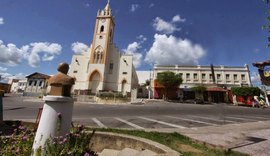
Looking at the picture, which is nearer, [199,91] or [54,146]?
[54,146]

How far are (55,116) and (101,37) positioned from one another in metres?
37.1

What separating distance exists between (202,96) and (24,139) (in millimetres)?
37439

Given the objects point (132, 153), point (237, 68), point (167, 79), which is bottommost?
point (132, 153)

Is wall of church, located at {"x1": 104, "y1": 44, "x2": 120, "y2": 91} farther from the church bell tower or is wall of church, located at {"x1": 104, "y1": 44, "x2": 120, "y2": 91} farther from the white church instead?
the church bell tower

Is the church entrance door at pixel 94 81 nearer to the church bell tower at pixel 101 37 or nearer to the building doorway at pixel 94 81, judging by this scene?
the building doorway at pixel 94 81

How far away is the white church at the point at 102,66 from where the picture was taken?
114 ft

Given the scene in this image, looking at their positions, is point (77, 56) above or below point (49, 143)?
above

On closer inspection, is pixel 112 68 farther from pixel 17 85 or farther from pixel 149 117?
pixel 17 85

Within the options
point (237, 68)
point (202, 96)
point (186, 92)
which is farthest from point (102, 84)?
point (237, 68)

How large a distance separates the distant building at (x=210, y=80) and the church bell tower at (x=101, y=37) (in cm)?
1408


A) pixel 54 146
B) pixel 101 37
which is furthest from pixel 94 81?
pixel 54 146

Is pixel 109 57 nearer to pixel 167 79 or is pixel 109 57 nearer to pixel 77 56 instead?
pixel 77 56

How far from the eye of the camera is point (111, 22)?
39.4m

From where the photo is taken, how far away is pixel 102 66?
3478 cm
